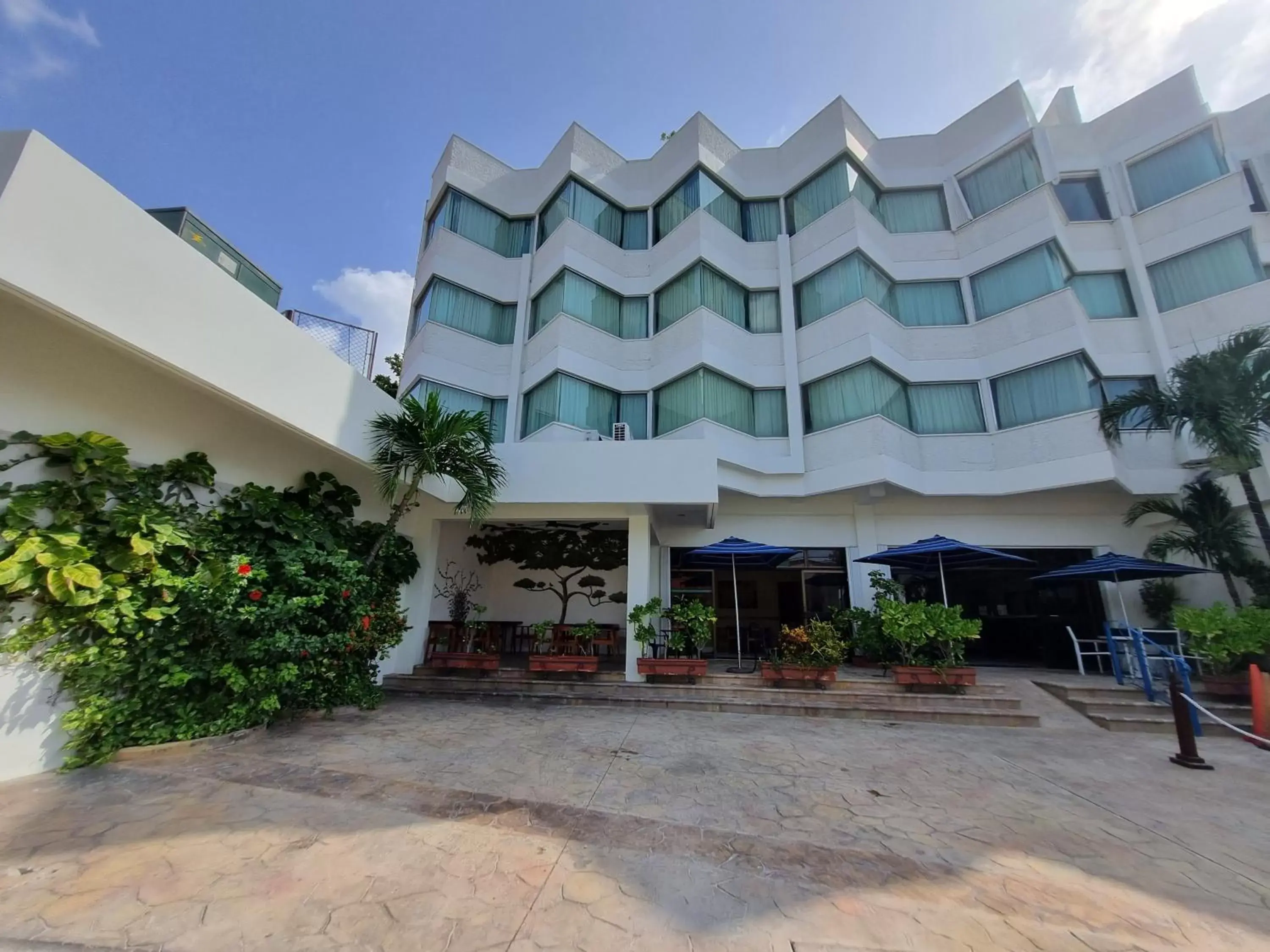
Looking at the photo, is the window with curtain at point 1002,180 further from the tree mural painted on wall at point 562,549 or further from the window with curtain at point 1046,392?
the tree mural painted on wall at point 562,549

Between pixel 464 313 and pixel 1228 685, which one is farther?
pixel 464 313

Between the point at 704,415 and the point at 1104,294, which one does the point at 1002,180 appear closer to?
the point at 1104,294

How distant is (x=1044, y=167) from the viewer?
1136cm

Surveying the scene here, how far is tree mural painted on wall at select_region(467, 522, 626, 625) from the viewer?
11.3 meters

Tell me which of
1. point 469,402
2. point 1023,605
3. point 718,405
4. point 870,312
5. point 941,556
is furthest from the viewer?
point 469,402

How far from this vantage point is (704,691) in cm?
764

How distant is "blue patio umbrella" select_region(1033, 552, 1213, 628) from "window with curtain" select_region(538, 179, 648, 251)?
12.0m

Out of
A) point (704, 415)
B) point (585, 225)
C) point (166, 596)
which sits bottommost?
point (166, 596)

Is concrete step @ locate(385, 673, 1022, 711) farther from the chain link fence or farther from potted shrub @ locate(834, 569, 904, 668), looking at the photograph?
the chain link fence

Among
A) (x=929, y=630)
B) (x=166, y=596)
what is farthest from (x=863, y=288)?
(x=166, y=596)

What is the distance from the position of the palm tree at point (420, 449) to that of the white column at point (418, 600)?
1937mm

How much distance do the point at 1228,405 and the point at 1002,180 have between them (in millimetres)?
7097

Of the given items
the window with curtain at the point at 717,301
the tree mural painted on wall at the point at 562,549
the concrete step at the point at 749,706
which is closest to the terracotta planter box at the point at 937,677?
the concrete step at the point at 749,706

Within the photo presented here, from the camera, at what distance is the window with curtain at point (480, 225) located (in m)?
12.9
